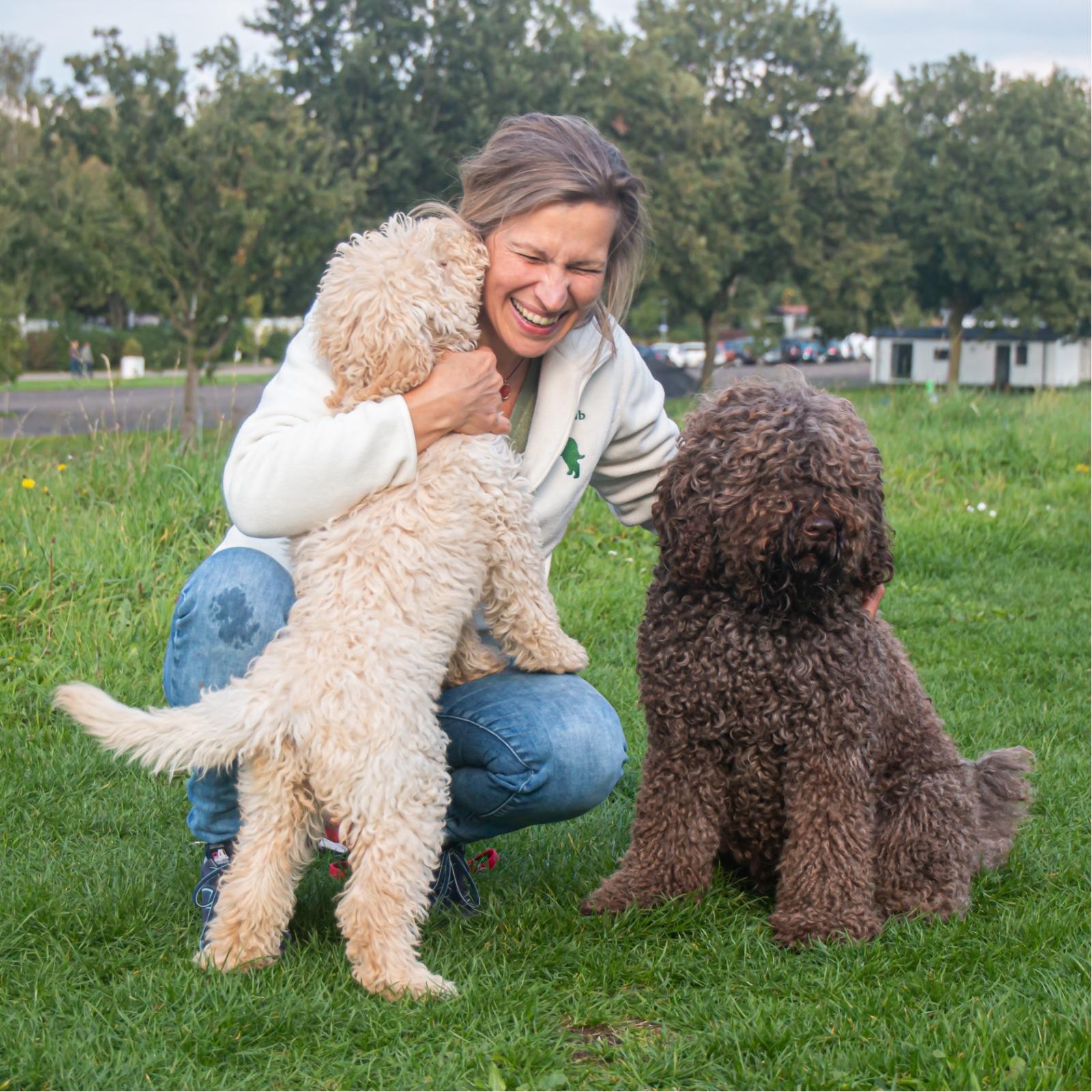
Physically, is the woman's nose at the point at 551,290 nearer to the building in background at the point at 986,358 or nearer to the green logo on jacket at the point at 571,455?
the green logo on jacket at the point at 571,455

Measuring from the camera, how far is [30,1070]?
7.80 ft

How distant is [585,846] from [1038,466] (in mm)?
7555

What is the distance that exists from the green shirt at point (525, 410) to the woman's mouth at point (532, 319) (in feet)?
0.98

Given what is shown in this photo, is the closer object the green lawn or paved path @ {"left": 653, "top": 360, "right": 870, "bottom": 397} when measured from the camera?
paved path @ {"left": 653, "top": 360, "right": 870, "bottom": 397}

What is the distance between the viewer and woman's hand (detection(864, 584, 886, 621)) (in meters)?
3.15

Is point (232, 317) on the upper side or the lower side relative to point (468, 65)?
lower

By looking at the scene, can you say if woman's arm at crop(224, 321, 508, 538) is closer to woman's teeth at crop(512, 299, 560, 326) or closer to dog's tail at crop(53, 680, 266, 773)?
woman's teeth at crop(512, 299, 560, 326)

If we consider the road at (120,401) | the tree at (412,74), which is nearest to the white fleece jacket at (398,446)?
the road at (120,401)

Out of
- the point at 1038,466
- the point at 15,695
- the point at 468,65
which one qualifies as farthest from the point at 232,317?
the point at 15,695

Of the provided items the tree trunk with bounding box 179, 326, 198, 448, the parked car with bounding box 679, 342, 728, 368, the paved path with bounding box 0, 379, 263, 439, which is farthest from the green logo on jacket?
the parked car with bounding box 679, 342, 728, 368

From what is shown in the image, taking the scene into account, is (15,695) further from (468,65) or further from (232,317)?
(468,65)

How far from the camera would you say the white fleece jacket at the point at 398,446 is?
270 centimetres

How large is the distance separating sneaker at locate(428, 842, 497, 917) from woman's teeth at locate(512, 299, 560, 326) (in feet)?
4.86

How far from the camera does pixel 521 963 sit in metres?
2.87
